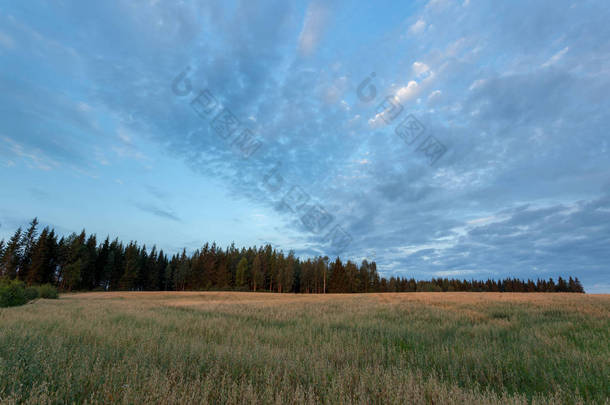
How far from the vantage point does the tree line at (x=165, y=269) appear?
5931cm

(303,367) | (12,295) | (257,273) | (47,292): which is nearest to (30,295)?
(12,295)

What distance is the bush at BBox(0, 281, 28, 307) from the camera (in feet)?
57.8

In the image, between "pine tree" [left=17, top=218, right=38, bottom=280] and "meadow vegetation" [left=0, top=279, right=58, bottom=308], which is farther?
"pine tree" [left=17, top=218, right=38, bottom=280]

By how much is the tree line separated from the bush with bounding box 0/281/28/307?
50140mm

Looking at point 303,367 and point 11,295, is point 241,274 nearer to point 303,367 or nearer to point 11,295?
point 11,295

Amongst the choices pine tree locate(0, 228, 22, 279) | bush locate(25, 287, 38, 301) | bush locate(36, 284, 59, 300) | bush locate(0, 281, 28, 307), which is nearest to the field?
bush locate(0, 281, 28, 307)

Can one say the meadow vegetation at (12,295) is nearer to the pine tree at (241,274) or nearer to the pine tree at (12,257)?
the pine tree at (12,257)

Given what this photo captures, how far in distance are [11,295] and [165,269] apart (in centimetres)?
7785

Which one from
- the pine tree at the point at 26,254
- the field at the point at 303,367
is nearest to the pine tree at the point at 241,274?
the pine tree at the point at 26,254

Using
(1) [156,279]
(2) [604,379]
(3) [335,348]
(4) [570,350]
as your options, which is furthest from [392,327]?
(1) [156,279]

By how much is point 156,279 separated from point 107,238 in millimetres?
18455

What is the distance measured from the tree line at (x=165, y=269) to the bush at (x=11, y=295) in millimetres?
50140

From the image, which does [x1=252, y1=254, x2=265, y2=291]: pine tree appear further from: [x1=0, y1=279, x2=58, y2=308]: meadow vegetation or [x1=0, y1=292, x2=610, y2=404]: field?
[x1=0, y1=292, x2=610, y2=404]: field

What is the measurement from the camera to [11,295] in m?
18.1
